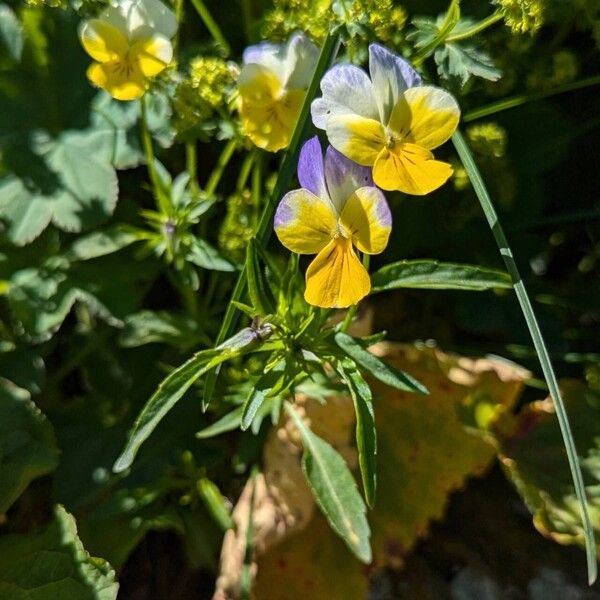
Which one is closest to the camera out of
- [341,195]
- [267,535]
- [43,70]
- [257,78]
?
[341,195]

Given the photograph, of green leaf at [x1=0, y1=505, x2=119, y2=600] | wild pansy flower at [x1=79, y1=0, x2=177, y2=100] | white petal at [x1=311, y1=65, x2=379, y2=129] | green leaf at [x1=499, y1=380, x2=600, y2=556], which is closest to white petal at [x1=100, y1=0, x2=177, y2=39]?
wild pansy flower at [x1=79, y1=0, x2=177, y2=100]

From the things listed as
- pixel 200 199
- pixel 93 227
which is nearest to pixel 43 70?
pixel 93 227

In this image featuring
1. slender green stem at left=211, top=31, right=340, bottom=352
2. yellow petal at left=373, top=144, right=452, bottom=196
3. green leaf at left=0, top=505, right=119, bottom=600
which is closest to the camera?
yellow petal at left=373, top=144, right=452, bottom=196

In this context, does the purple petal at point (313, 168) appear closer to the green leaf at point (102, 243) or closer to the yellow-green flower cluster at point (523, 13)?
the yellow-green flower cluster at point (523, 13)

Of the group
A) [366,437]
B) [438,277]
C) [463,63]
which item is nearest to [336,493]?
[366,437]

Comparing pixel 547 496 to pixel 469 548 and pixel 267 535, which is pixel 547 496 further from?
pixel 267 535

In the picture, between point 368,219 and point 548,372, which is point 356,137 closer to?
point 368,219

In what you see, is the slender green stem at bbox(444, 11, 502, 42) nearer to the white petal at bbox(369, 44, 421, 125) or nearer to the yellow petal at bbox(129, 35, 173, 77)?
the white petal at bbox(369, 44, 421, 125)
